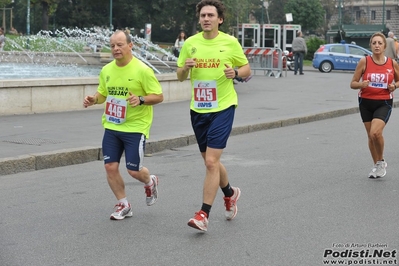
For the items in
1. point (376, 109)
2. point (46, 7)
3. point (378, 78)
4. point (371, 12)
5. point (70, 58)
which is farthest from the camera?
point (371, 12)

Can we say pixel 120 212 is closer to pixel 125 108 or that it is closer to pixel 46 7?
pixel 125 108

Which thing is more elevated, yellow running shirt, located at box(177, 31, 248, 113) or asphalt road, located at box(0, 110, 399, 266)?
yellow running shirt, located at box(177, 31, 248, 113)

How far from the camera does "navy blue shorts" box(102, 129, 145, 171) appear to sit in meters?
7.61

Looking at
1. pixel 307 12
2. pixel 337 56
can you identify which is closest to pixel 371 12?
pixel 307 12

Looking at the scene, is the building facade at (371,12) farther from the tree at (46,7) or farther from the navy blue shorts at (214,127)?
the navy blue shorts at (214,127)

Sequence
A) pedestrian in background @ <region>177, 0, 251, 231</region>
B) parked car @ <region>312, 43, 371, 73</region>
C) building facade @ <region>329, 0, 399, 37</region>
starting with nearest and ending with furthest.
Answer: pedestrian in background @ <region>177, 0, 251, 231</region>, parked car @ <region>312, 43, 371, 73</region>, building facade @ <region>329, 0, 399, 37</region>

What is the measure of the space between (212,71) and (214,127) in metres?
0.48

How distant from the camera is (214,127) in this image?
7.24m

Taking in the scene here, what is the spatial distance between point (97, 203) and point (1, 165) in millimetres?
2246

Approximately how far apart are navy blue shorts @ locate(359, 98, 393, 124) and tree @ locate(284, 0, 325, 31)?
3099 inches

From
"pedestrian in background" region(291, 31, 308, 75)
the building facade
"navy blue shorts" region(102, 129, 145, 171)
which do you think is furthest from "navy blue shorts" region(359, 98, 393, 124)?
the building facade

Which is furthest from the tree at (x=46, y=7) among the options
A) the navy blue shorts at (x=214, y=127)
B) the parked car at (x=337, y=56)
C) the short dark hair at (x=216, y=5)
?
the navy blue shorts at (x=214, y=127)

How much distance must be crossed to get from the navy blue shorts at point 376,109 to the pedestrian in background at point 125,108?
3544mm

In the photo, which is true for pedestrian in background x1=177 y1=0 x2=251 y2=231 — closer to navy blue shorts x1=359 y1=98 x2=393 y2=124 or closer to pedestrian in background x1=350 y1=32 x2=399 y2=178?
pedestrian in background x1=350 y1=32 x2=399 y2=178
